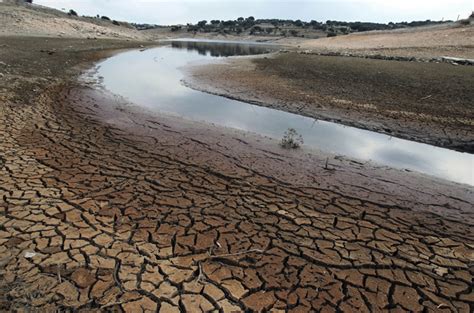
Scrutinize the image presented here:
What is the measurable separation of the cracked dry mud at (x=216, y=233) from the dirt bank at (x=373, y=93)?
12.9 ft

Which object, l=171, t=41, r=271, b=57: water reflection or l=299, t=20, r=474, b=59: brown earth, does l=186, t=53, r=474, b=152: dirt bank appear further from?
l=171, t=41, r=271, b=57: water reflection

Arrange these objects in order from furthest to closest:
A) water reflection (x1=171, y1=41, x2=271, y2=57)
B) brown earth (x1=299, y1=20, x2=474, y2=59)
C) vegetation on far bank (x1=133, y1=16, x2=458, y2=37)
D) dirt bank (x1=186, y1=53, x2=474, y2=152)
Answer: vegetation on far bank (x1=133, y1=16, x2=458, y2=37) → water reflection (x1=171, y1=41, x2=271, y2=57) → brown earth (x1=299, y1=20, x2=474, y2=59) → dirt bank (x1=186, y1=53, x2=474, y2=152)

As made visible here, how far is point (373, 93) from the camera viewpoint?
540 inches

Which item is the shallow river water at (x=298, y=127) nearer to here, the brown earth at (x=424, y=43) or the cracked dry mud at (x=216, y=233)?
the cracked dry mud at (x=216, y=233)

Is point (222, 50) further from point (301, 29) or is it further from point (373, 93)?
point (301, 29)

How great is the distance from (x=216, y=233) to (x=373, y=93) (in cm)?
1191

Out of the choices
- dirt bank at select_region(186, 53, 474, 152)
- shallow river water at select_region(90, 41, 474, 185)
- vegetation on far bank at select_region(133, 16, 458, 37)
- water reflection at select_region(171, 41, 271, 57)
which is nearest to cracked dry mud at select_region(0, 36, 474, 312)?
shallow river water at select_region(90, 41, 474, 185)

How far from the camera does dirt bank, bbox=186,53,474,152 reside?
32.5 feet

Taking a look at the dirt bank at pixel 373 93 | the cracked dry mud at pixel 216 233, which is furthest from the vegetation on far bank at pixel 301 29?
the cracked dry mud at pixel 216 233

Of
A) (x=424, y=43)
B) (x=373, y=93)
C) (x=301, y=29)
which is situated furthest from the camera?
(x=301, y=29)

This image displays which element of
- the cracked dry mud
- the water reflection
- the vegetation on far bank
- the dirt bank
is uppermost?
the vegetation on far bank

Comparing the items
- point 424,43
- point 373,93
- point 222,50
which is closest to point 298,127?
point 373,93

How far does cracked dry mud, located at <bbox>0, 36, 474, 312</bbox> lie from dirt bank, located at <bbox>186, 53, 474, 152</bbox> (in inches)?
155

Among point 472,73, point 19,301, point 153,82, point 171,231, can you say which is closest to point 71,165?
point 171,231
